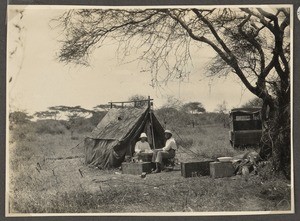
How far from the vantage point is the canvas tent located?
23.8 ft

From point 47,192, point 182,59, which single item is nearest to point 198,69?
point 182,59

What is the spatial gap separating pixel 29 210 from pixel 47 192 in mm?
284

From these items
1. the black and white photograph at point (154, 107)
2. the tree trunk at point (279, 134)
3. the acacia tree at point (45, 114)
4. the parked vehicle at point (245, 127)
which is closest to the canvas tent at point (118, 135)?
the black and white photograph at point (154, 107)

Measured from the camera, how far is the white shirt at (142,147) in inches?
290

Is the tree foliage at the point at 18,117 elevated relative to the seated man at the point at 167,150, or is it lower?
elevated

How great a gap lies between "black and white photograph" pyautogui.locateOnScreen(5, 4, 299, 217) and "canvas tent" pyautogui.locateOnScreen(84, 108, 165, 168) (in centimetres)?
2

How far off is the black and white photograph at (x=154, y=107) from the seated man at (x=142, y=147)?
6 cm

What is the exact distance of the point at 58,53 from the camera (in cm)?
711

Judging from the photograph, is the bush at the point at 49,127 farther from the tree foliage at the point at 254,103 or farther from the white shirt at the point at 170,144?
the tree foliage at the point at 254,103

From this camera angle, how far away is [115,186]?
23.4ft

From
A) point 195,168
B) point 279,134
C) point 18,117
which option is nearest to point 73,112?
point 18,117

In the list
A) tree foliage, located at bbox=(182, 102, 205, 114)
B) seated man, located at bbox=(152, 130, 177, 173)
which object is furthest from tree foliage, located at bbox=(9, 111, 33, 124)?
tree foliage, located at bbox=(182, 102, 205, 114)

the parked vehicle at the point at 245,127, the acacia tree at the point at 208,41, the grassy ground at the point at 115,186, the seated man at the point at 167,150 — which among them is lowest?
the grassy ground at the point at 115,186

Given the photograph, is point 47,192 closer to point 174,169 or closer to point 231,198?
point 174,169
